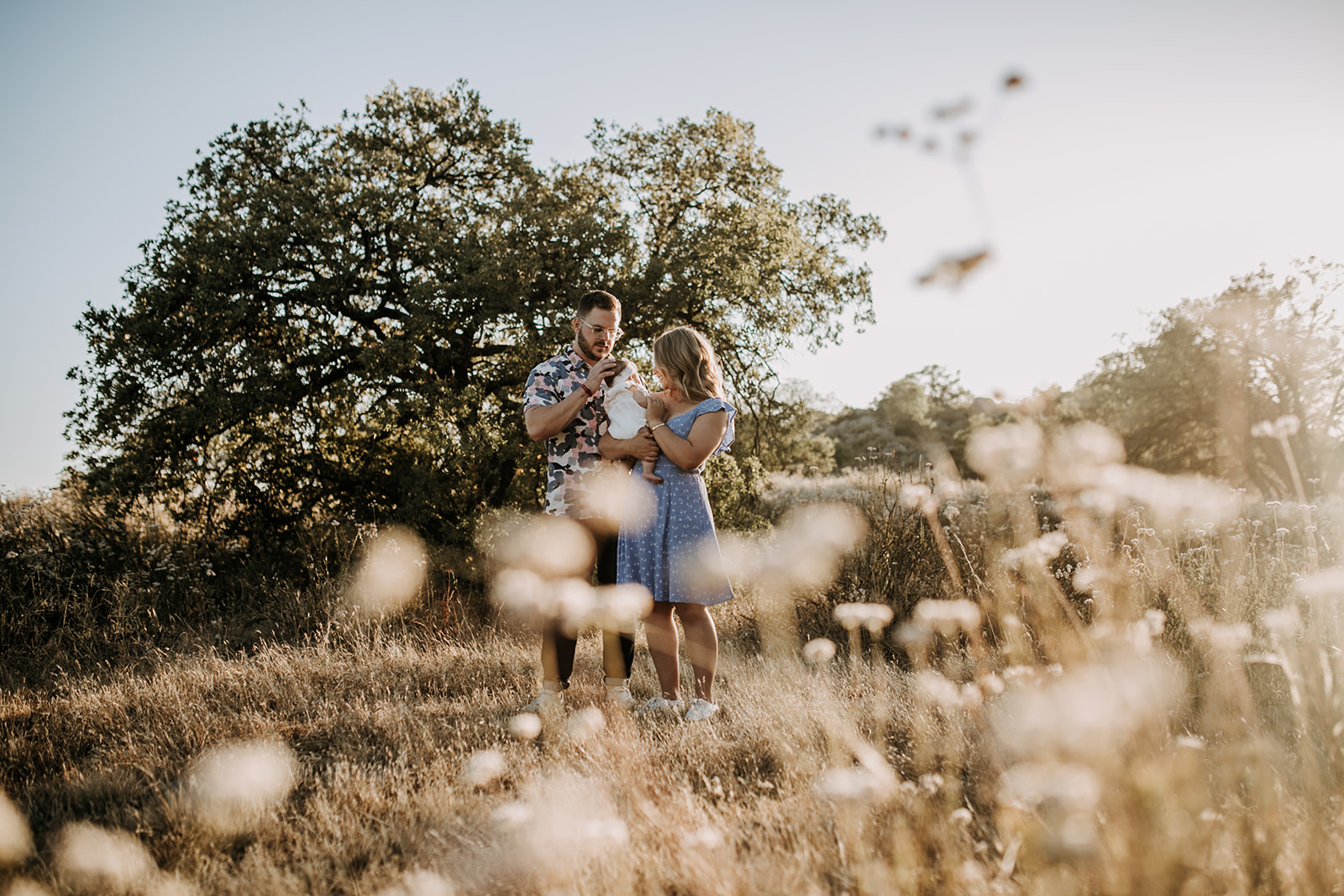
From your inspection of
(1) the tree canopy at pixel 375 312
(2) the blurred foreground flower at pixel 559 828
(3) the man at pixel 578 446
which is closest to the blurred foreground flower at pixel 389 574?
(1) the tree canopy at pixel 375 312

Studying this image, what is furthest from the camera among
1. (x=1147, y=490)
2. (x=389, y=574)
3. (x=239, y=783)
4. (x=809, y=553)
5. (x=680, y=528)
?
(x=389, y=574)

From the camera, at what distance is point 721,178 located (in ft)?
29.7

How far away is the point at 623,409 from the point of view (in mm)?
3344

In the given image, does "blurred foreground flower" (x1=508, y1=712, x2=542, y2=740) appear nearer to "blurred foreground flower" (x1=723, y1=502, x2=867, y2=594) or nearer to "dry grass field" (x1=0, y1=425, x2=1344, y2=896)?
"dry grass field" (x1=0, y1=425, x2=1344, y2=896)

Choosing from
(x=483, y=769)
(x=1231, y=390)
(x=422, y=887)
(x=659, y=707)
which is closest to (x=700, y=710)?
(x=659, y=707)

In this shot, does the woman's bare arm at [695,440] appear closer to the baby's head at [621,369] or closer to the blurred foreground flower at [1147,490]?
the baby's head at [621,369]

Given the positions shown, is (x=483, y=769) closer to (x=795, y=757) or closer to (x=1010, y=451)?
(x=795, y=757)

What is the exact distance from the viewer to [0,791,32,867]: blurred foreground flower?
7.47ft

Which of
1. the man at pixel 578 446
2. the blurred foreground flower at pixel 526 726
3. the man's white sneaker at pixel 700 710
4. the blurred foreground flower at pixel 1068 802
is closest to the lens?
the blurred foreground flower at pixel 1068 802

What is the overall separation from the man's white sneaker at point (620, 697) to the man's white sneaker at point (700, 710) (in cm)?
34

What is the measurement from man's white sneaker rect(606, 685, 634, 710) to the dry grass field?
4.5 inches

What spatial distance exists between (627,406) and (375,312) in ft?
18.3

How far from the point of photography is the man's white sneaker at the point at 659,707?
3443 millimetres

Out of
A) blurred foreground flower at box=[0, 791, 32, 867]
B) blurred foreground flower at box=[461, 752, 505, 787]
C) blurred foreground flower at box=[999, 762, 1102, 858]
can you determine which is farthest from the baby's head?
blurred foreground flower at box=[0, 791, 32, 867]
